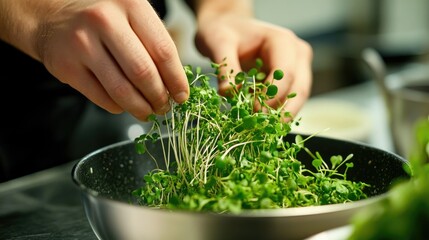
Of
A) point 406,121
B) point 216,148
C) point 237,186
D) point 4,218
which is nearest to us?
point 237,186

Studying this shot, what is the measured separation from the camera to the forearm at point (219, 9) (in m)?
1.69

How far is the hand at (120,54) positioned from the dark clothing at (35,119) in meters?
0.90

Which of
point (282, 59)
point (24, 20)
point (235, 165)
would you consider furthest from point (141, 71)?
point (282, 59)

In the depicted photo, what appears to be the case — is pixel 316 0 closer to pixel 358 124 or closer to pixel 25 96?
pixel 358 124

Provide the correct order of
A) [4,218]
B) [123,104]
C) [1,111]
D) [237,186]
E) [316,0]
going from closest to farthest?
[237,186] < [123,104] < [4,218] < [1,111] < [316,0]

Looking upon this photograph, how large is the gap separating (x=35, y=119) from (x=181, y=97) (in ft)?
3.42

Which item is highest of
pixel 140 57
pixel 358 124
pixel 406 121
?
pixel 140 57

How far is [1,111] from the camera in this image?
5.95 feet

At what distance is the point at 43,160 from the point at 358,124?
1.01 m

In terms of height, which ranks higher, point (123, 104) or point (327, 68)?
point (123, 104)

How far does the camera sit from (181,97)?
958 mm

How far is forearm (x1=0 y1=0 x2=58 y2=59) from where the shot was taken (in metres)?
1.04

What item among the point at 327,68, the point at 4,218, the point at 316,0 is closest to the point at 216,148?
the point at 4,218

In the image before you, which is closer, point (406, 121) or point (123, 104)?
point (123, 104)
